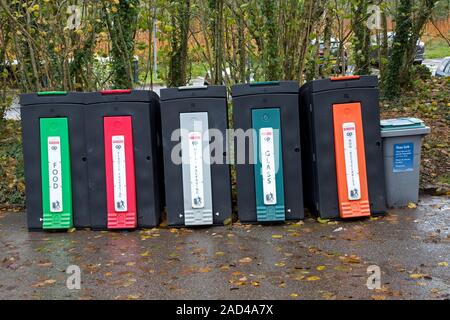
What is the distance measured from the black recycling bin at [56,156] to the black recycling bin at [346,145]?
2.43m

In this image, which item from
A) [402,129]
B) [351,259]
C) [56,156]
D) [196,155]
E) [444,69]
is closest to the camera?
[351,259]

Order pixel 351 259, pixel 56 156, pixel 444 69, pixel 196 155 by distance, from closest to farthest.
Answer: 1. pixel 351 259
2. pixel 196 155
3. pixel 56 156
4. pixel 444 69

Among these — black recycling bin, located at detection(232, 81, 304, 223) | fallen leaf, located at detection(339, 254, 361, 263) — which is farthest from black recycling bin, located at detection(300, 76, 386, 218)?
fallen leaf, located at detection(339, 254, 361, 263)

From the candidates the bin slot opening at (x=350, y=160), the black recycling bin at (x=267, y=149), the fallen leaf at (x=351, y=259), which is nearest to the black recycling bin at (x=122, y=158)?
the black recycling bin at (x=267, y=149)

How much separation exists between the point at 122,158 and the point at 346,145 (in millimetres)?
2293

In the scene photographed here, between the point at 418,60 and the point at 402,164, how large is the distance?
25.4 feet

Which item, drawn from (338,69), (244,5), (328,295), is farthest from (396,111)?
(328,295)

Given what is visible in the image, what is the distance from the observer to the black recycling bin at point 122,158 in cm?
724

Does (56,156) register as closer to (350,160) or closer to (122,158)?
(122,158)

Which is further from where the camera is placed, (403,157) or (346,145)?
(403,157)

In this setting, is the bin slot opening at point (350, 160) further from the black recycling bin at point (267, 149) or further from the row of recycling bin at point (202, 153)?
the black recycling bin at point (267, 149)

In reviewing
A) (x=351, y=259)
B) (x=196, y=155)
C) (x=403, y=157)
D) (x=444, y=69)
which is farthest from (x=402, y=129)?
(x=444, y=69)

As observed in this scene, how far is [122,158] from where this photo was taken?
7.25 metres

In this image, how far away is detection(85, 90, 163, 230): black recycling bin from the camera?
7238 mm
